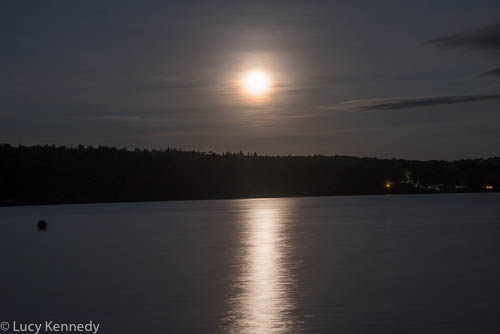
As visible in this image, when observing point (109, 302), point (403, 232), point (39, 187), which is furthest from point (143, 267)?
point (39, 187)

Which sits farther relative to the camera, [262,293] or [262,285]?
[262,285]

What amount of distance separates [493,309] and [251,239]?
3267 centimetres

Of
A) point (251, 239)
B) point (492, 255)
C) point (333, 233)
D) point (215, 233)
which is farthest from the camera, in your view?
point (215, 233)

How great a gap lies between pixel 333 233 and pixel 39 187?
459 feet

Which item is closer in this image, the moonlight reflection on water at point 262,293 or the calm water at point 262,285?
the moonlight reflection on water at point 262,293

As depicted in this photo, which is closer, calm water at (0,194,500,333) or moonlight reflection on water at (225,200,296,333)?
moonlight reflection on water at (225,200,296,333)

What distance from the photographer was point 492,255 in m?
35.8

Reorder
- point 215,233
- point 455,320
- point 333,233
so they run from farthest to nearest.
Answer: point 215,233 → point 333,233 → point 455,320

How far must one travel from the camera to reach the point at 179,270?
3164 cm

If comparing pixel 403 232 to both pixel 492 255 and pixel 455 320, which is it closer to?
pixel 492 255

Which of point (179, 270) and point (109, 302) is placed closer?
point (109, 302)

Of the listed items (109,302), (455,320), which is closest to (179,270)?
(109,302)

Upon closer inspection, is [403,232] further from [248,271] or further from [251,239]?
[248,271]

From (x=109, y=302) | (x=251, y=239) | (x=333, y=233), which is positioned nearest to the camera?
(x=109, y=302)
